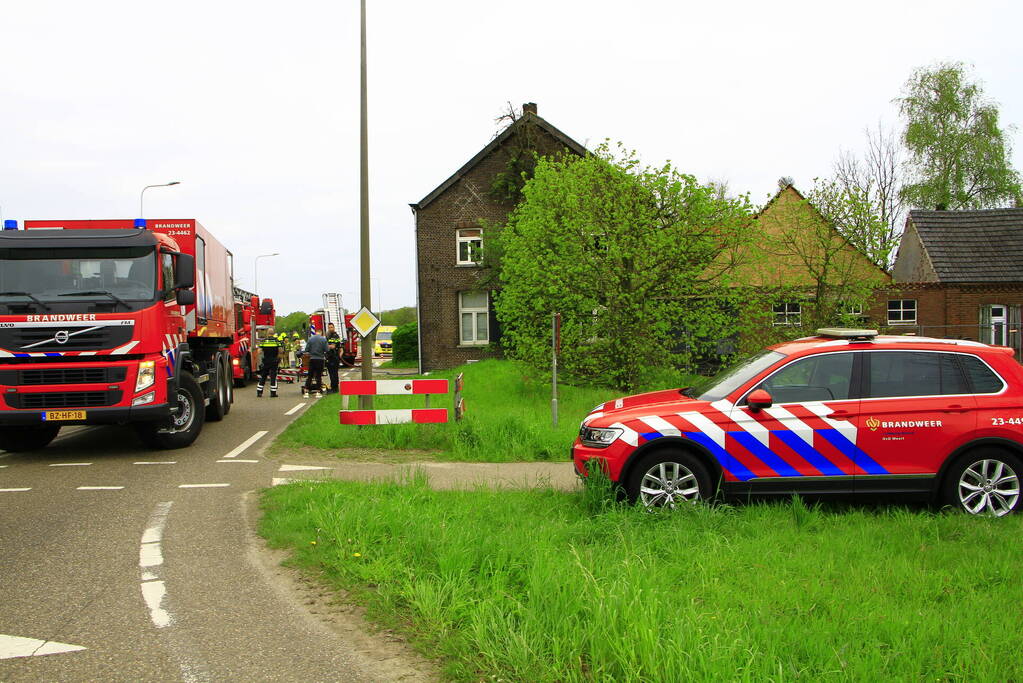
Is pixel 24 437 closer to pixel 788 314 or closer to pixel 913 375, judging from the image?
pixel 913 375

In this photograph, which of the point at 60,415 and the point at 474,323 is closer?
the point at 60,415

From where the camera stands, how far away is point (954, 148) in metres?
42.2

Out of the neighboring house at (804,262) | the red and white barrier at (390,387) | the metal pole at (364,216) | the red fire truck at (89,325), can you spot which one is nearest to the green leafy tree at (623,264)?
the neighboring house at (804,262)

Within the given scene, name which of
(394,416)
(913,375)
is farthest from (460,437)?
(913,375)

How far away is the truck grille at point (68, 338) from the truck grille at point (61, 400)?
57cm

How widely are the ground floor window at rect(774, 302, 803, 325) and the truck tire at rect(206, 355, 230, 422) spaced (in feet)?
38.4

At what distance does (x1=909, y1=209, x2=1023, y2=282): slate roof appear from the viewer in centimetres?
2834

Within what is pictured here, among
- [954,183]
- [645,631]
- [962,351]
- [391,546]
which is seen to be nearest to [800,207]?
[962,351]

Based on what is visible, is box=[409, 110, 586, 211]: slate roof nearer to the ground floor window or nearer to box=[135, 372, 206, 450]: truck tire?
the ground floor window

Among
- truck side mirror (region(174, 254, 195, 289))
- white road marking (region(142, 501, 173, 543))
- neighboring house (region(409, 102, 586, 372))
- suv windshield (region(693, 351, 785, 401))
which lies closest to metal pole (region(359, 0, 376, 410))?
truck side mirror (region(174, 254, 195, 289))

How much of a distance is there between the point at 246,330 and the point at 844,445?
74.3 feet

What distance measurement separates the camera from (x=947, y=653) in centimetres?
383

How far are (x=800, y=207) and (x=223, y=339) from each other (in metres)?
12.6

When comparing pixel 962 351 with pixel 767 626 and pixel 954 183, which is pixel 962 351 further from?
pixel 954 183
